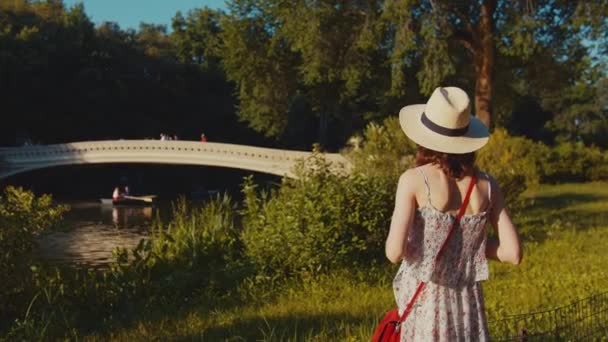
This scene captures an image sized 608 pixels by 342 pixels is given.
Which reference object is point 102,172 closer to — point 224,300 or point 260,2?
point 260,2

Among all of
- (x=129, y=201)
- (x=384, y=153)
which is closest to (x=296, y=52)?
(x=129, y=201)

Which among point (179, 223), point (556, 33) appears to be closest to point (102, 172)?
point (556, 33)

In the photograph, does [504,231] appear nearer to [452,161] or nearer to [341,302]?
[452,161]

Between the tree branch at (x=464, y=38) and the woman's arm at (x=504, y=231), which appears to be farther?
the tree branch at (x=464, y=38)

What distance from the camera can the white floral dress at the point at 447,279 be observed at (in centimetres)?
271

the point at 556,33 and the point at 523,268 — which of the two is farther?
the point at 556,33

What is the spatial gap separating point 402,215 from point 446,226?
21cm

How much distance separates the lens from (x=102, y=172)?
41.4 metres

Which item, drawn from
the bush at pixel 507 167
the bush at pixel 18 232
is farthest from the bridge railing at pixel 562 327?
the bush at pixel 507 167

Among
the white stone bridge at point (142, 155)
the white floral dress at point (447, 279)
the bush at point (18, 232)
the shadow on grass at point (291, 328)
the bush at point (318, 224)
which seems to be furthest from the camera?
the white stone bridge at point (142, 155)

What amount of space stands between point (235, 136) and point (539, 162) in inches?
1083

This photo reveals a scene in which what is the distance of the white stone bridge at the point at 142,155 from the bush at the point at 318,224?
66.4 ft

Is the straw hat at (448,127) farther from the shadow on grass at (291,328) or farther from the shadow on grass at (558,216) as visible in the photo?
the shadow on grass at (558,216)

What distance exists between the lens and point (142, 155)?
32.6 metres
